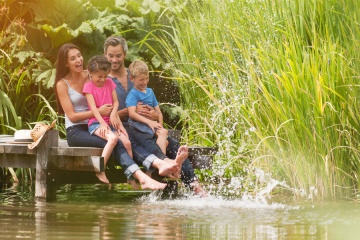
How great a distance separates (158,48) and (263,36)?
127 inches

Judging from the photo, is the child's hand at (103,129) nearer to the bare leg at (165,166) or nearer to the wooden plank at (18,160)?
the bare leg at (165,166)

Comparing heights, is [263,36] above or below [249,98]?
above

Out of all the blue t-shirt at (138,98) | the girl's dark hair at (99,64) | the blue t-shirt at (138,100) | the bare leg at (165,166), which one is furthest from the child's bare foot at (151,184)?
the girl's dark hair at (99,64)

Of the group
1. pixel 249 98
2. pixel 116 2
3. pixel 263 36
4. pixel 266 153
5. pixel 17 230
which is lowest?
pixel 17 230

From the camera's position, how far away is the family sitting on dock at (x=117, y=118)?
7772 millimetres

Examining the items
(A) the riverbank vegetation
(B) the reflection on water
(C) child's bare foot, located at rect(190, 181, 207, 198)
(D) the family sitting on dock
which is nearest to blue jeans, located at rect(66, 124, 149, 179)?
(D) the family sitting on dock

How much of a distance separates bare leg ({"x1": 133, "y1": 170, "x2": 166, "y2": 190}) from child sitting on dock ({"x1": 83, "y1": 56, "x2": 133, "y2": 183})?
0.78 ft

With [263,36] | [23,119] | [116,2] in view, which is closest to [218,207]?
[263,36]

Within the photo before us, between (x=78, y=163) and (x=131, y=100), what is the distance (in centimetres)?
84

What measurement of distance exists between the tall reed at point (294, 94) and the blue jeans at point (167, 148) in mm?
448

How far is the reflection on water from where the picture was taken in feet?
18.4

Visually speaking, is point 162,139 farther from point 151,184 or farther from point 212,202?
point 212,202

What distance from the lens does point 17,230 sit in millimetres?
5738

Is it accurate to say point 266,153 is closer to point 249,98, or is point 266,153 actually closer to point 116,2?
point 249,98
